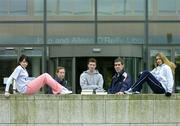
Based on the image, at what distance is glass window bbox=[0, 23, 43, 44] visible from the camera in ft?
66.9

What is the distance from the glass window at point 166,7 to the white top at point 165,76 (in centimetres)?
875

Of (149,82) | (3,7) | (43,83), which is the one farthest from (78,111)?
(3,7)

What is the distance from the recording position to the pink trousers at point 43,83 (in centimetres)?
1159

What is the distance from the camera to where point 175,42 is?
803 inches

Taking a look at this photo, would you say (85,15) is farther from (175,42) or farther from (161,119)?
(161,119)

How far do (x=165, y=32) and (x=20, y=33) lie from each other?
520cm

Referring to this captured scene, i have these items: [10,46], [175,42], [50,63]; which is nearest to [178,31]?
[175,42]

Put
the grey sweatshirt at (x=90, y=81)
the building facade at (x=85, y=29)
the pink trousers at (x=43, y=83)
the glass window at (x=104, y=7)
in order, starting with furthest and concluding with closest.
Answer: the glass window at (x=104, y=7), the building facade at (x=85, y=29), the grey sweatshirt at (x=90, y=81), the pink trousers at (x=43, y=83)

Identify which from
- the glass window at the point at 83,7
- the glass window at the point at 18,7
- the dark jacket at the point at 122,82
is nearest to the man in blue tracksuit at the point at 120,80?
the dark jacket at the point at 122,82

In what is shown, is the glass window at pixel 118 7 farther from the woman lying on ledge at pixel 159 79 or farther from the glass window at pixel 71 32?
the woman lying on ledge at pixel 159 79

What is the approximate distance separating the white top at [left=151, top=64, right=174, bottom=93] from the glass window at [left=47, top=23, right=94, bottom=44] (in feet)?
28.1

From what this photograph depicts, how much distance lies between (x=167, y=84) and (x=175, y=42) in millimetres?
8804

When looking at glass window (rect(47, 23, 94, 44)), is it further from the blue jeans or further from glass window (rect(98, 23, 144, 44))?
the blue jeans

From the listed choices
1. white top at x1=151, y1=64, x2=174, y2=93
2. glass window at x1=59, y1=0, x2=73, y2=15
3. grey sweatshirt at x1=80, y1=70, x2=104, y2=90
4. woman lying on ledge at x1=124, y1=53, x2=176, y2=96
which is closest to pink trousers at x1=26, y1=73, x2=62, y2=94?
grey sweatshirt at x1=80, y1=70, x2=104, y2=90
